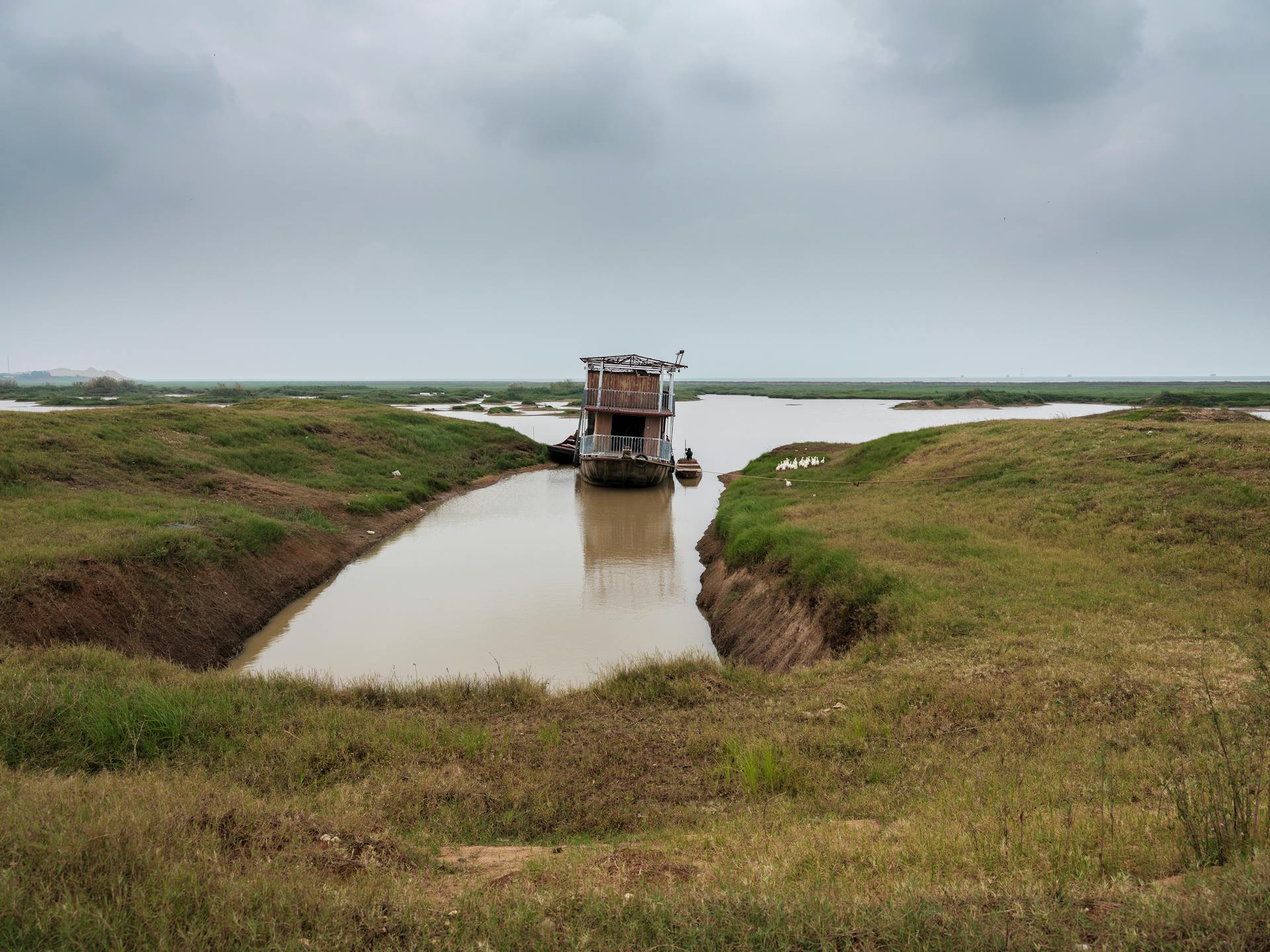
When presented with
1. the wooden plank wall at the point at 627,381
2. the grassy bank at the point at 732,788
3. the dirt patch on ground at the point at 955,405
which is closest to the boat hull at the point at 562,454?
the wooden plank wall at the point at 627,381

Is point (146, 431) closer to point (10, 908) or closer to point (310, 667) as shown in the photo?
point (310, 667)

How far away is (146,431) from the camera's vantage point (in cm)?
2405

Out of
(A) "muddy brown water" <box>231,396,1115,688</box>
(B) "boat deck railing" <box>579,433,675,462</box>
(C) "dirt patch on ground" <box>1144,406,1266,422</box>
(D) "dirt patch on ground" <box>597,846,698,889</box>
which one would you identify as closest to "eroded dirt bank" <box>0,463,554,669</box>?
(A) "muddy brown water" <box>231,396,1115,688</box>

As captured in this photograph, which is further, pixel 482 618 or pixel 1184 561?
pixel 482 618

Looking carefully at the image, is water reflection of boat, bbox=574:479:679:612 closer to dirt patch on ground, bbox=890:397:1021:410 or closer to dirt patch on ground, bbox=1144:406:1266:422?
dirt patch on ground, bbox=1144:406:1266:422

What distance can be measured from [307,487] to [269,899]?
23.1 metres

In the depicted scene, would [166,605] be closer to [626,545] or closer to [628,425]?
[626,545]

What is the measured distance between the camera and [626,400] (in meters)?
32.5

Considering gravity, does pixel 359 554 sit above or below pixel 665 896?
below

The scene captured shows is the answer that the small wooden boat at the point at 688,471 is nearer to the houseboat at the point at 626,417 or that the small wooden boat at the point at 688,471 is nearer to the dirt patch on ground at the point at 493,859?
the houseboat at the point at 626,417

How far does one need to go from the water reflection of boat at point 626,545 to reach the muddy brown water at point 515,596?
65 millimetres

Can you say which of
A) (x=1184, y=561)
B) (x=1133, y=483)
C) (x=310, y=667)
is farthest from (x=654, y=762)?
(x=1133, y=483)

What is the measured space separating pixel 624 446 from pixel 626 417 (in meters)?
2.35

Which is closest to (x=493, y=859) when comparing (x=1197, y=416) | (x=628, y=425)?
(x=1197, y=416)
